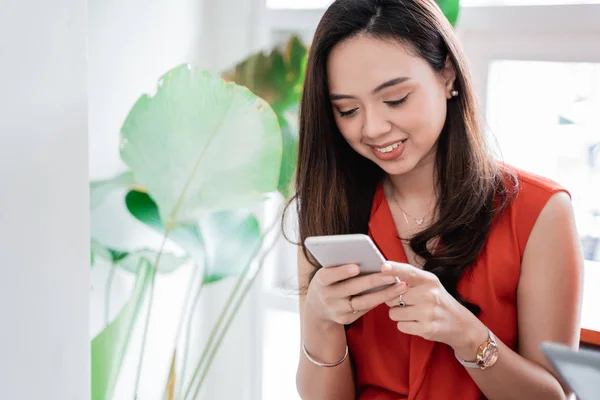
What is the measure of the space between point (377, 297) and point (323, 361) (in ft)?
0.97

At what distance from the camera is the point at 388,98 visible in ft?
4.02

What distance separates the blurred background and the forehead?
40cm

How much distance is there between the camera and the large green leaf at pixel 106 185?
1440 mm

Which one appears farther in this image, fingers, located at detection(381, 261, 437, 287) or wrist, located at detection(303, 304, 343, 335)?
wrist, located at detection(303, 304, 343, 335)

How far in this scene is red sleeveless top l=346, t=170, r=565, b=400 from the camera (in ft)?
4.25

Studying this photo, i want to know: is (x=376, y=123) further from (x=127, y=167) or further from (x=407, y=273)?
(x=127, y=167)

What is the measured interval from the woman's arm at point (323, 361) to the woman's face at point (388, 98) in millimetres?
320

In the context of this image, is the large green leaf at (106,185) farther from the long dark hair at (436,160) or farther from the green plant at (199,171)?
the long dark hair at (436,160)

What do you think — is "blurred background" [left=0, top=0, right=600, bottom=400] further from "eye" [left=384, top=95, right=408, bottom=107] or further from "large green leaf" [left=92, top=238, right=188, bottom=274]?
"eye" [left=384, top=95, right=408, bottom=107]

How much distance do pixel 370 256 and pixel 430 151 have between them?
372mm

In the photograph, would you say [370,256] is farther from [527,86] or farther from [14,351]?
[527,86]

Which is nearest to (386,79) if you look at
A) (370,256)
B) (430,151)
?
(430,151)

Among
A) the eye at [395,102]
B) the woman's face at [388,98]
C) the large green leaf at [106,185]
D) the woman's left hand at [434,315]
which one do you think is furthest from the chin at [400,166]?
the large green leaf at [106,185]

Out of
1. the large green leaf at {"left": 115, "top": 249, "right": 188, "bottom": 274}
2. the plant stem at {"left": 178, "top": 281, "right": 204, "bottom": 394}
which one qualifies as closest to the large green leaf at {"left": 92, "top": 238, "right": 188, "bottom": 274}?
the large green leaf at {"left": 115, "top": 249, "right": 188, "bottom": 274}
